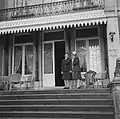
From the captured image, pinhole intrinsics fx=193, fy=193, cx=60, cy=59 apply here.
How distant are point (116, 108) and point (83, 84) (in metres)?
4.24

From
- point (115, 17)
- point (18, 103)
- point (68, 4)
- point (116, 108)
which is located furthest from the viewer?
point (68, 4)

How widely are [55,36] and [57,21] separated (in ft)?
6.39

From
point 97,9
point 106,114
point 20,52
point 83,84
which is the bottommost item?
point 106,114

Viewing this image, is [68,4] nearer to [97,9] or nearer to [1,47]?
[97,9]

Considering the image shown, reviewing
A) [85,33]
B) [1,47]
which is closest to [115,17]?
[85,33]

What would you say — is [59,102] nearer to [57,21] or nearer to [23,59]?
[57,21]

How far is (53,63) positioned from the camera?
482 inches

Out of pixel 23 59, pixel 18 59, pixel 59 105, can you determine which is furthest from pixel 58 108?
pixel 18 59

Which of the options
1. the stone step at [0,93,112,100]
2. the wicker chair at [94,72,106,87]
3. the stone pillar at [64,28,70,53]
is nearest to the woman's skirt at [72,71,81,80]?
the stone step at [0,93,112,100]

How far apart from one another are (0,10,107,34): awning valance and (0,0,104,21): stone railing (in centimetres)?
102

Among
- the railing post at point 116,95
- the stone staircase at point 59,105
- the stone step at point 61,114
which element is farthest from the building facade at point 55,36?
the stone step at point 61,114

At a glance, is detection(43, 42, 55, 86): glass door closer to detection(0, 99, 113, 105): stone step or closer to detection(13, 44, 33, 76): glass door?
detection(13, 44, 33, 76): glass door

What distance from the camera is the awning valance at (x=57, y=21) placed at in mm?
10337

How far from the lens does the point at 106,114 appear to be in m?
6.34
